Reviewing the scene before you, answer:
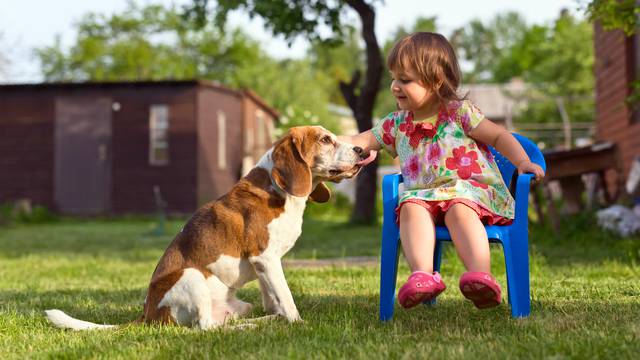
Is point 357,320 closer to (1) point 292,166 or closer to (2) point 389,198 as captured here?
(2) point 389,198

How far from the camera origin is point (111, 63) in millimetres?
50938

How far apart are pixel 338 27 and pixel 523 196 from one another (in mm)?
11198

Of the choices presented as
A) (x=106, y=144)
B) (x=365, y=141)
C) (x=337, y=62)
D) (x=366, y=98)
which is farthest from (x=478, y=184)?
(x=337, y=62)

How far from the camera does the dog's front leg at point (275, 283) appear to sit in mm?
4094

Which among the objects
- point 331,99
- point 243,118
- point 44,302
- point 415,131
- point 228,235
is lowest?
point 44,302

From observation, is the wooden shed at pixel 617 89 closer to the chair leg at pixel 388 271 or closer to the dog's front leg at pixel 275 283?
the chair leg at pixel 388 271

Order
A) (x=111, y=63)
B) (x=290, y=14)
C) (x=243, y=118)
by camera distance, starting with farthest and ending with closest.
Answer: (x=111, y=63), (x=243, y=118), (x=290, y=14)

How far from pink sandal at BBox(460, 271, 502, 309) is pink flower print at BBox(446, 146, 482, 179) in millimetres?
701

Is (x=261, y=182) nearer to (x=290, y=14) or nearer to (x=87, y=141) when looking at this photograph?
(x=290, y=14)

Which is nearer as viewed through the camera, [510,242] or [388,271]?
[510,242]

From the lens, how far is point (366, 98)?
15.6 meters

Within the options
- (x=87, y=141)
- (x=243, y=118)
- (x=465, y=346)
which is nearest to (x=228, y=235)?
(x=465, y=346)

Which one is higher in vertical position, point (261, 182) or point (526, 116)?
point (526, 116)

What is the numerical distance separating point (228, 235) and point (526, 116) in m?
44.4
